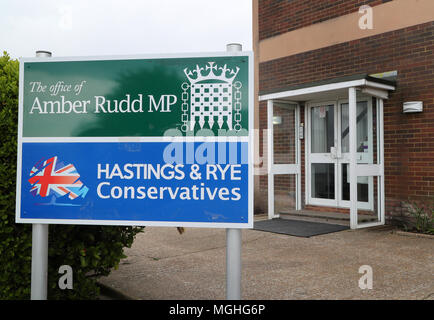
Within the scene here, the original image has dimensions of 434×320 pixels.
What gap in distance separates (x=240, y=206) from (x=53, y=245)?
1542 mm

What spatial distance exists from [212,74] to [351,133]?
186 inches

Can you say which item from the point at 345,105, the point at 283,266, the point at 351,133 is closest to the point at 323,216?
the point at 351,133

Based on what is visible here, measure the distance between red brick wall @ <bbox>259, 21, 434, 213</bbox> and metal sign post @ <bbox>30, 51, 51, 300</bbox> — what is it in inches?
230

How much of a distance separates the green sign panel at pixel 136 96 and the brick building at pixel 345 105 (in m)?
4.60

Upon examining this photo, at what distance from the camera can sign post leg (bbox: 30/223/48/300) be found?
A: 261cm

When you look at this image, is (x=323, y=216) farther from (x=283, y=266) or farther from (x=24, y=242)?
(x=24, y=242)

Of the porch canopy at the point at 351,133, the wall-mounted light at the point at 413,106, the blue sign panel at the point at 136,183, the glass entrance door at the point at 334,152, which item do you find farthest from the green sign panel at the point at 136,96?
the glass entrance door at the point at 334,152

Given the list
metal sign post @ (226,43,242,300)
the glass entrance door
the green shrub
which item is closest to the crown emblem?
metal sign post @ (226,43,242,300)

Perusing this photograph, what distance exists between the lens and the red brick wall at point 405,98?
648 centimetres

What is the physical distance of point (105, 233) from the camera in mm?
3182

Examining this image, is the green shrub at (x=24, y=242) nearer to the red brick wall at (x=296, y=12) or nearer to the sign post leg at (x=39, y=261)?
the sign post leg at (x=39, y=261)

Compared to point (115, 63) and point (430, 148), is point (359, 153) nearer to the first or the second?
point (430, 148)

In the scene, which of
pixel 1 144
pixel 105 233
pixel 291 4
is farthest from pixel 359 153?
pixel 1 144

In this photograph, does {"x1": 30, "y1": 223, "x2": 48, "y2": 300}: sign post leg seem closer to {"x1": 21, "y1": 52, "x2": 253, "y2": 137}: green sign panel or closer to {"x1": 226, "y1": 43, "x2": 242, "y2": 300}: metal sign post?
{"x1": 21, "y1": 52, "x2": 253, "y2": 137}: green sign panel
